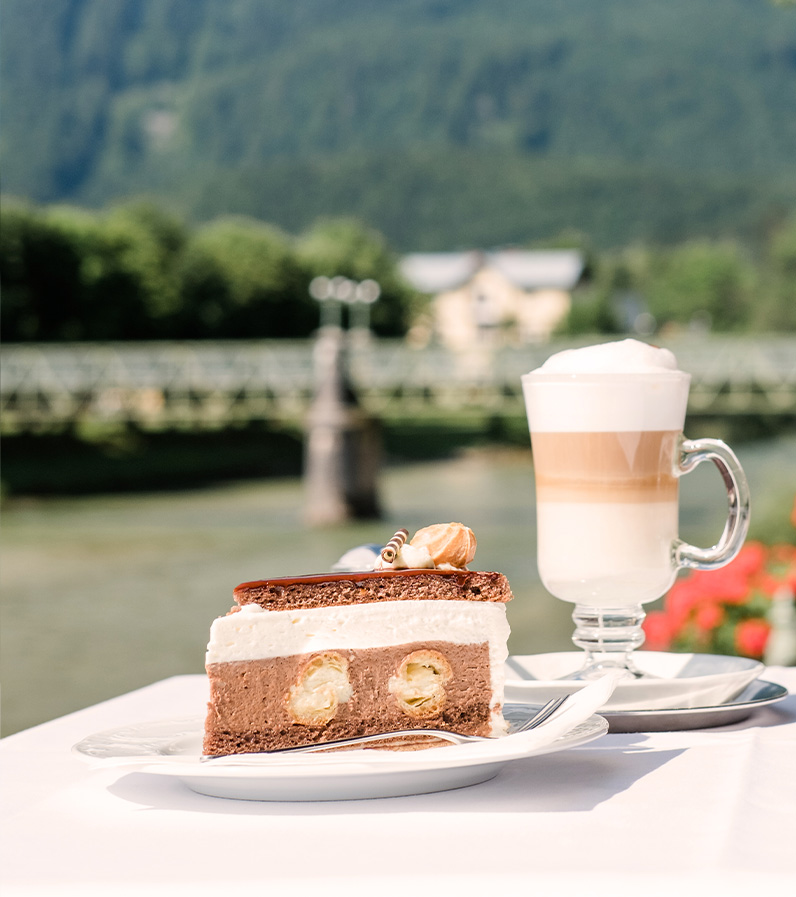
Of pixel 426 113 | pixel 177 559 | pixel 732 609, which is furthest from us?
pixel 426 113

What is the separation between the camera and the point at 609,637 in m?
1.87

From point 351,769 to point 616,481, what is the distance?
2.86 ft

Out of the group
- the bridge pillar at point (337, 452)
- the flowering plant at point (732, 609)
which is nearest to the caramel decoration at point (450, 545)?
the flowering plant at point (732, 609)

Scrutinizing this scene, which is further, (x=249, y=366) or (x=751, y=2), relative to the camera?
(x=751, y=2)

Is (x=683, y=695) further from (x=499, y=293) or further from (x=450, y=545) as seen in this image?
(x=499, y=293)

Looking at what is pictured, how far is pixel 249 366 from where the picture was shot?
43.1m

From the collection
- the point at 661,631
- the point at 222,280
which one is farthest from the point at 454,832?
the point at 222,280

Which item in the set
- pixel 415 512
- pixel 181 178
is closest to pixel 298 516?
pixel 415 512

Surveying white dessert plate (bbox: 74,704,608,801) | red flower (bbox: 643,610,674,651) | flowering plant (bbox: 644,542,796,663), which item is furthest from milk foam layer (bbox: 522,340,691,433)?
red flower (bbox: 643,610,674,651)

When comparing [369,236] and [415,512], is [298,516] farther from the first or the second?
[369,236]

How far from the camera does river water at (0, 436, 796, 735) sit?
19703 millimetres

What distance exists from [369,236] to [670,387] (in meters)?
82.9

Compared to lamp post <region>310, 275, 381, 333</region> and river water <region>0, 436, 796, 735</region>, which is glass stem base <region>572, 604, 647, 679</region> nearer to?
river water <region>0, 436, 796, 735</region>

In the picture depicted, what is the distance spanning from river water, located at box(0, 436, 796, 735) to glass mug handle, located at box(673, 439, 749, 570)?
11933 millimetres
